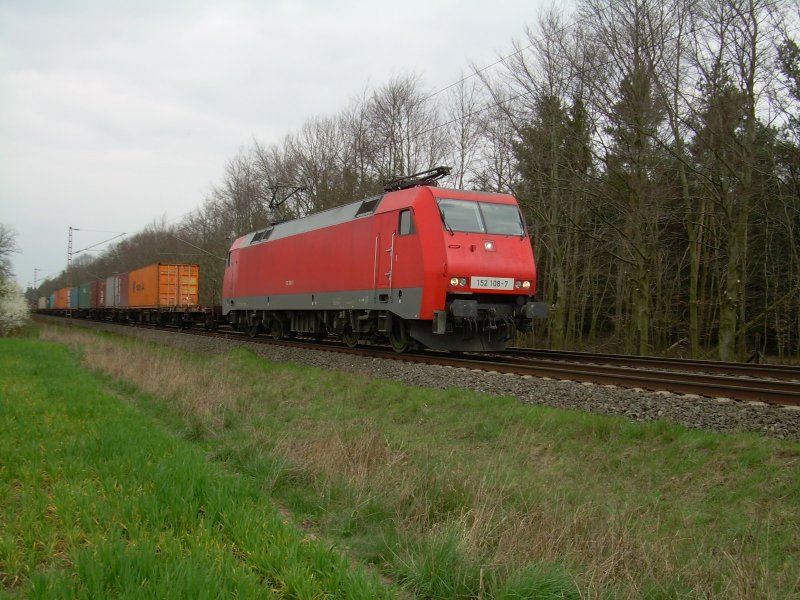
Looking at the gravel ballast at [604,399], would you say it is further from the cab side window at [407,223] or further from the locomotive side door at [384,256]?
the cab side window at [407,223]

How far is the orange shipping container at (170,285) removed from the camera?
32.8 m

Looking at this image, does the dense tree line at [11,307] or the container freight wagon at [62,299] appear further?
the container freight wagon at [62,299]

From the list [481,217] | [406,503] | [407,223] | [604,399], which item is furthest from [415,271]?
[406,503]

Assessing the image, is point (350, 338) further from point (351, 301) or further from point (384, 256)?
point (384, 256)

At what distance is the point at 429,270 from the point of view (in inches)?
472

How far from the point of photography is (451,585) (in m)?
3.34

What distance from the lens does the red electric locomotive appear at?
39.4 ft

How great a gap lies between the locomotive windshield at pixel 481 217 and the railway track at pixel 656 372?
8.76 feet

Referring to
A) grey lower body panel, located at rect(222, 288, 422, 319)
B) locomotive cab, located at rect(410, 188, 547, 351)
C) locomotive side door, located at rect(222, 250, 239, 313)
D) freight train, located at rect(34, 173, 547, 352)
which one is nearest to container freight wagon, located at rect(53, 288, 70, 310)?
locomotive side door, located at rect(222, 250, 239, 313)

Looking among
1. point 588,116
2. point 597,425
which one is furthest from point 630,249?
point 597,425

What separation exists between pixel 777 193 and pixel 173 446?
895 inches

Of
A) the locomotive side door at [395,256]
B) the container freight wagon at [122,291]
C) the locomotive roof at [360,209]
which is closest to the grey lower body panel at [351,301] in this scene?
the locomotive side door at [395,256]

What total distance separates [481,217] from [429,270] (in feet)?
5.78

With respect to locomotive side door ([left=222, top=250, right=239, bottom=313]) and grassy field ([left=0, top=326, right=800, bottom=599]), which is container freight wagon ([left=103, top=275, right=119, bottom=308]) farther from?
grassy field ([left=0, top=326, right=800, bottom=599])
